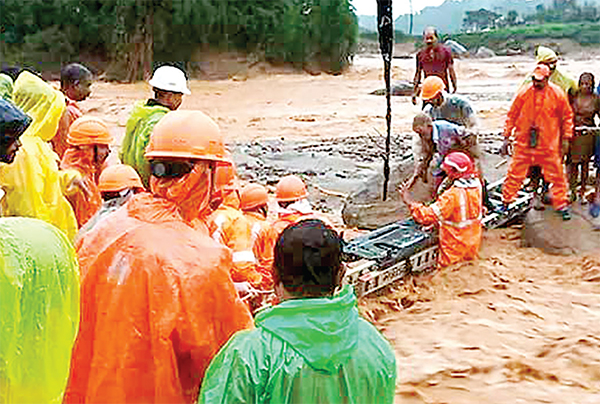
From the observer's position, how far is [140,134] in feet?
16.3

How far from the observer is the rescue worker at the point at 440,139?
8.18 m

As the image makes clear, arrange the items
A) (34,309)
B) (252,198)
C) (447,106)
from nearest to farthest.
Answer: (34,309), (252,198), (447,106)

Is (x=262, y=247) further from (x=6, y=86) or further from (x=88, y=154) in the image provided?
(x=6, y=86)

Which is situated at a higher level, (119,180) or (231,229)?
(119,180)

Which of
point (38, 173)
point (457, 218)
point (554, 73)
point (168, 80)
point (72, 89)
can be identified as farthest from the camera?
point (554, 73)

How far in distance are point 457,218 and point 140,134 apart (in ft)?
9.75

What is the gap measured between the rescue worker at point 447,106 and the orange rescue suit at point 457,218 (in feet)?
4.51

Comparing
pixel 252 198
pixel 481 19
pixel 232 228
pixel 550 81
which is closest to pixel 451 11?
pixel 481 19

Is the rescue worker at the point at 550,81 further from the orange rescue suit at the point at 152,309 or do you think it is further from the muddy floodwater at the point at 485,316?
the orange rescue suit at the point at 152,309

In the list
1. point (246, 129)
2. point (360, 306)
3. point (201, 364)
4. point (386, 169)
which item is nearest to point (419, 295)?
point (360, 306)

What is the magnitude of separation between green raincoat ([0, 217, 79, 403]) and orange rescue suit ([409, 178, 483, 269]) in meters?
5.23

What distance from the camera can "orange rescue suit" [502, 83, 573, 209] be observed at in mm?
8328

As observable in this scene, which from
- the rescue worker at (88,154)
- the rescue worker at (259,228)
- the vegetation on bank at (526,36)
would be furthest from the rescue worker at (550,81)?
the vegetation on bank at (526,36)

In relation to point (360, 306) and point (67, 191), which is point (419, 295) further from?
point (67, 191)
